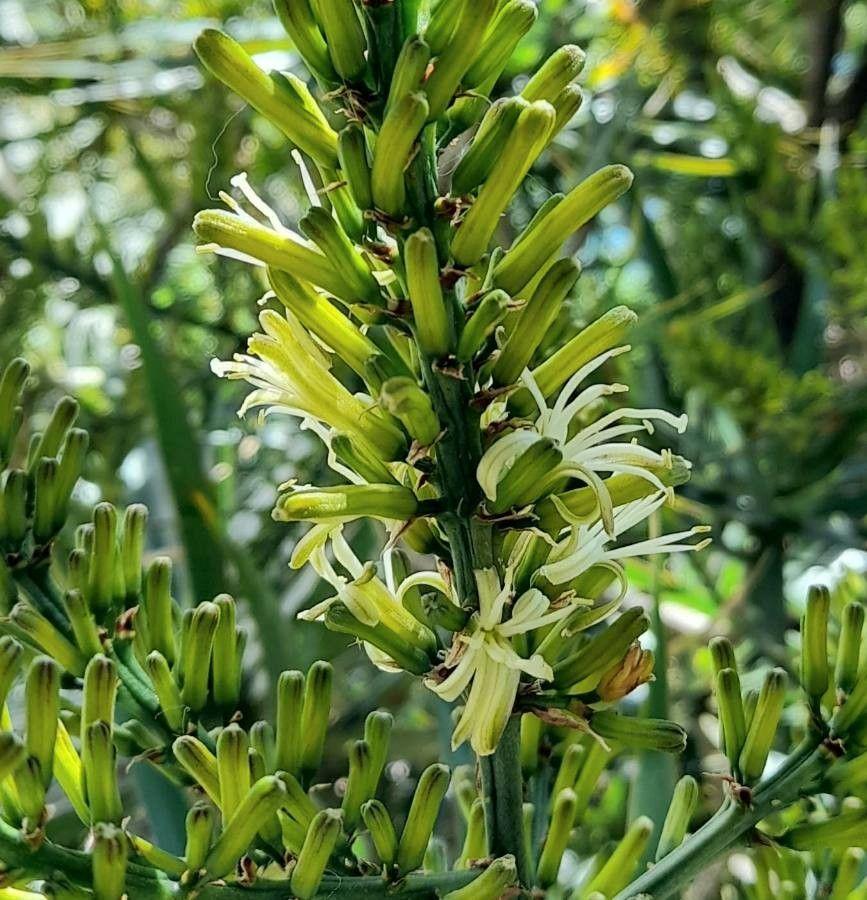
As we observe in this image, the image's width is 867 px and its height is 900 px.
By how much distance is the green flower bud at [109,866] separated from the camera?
0.27 meters

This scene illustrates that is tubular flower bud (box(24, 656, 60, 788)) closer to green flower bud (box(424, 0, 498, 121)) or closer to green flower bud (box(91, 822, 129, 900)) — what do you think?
green flower bud (box(91, 822, 129, 900))

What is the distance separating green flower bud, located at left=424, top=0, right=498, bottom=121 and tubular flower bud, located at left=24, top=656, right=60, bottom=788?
0.61ft

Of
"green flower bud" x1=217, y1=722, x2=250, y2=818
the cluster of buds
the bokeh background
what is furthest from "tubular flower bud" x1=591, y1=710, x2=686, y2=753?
the bokeh background

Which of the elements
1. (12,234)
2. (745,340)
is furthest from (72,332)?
(745,340)

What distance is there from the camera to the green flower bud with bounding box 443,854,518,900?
30cm

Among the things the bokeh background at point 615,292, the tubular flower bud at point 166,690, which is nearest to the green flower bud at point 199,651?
the tubular flower bud at point 166,690

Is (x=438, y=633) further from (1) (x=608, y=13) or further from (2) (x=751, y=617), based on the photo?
(1) (x=608, y=13)

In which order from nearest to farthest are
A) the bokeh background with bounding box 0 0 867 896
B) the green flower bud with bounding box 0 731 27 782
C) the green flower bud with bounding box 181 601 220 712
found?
the green flower bud with bounding box 0 731 27 782
the green flower bud with bounding box 181 601 220 712
the bokeh background with bounding box 0 0 867 896

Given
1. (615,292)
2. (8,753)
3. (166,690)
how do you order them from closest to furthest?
(8,753) → (166,690) → (615,292)

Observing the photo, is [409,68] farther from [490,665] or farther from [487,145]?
[490,665]

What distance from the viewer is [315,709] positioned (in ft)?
1.11

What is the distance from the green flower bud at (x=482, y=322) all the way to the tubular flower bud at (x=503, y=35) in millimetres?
69

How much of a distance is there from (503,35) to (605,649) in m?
0.18

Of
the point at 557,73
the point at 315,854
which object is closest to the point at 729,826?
the point at 315,854
